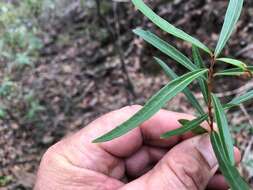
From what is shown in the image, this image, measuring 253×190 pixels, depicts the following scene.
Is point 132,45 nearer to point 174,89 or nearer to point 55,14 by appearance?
point 55,14

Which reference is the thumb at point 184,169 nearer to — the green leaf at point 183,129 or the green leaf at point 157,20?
the green leaf at point 183,129

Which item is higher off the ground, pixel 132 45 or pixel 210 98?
pixel 210 98

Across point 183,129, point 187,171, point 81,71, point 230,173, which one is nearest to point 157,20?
point 183,129

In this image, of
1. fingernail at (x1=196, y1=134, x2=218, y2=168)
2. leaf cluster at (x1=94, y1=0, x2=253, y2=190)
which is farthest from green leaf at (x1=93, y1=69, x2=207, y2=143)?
fingernail at (x1=196, y1=134, x2=218, y2=168)

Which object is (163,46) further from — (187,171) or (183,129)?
(187,171)

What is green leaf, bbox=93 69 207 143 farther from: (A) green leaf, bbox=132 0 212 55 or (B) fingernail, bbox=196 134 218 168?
(B) fingernail, bbox=196 134 218 168

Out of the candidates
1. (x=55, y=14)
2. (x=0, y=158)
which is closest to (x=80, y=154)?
(x=0, y=158)
